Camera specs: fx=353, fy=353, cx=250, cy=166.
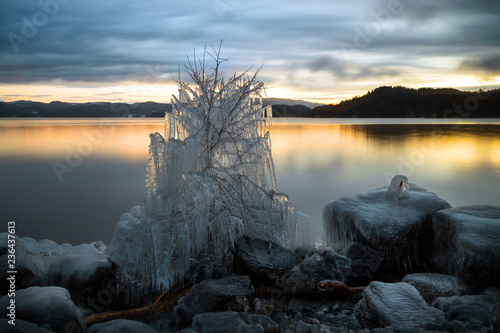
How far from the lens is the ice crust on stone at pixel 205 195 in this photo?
5.64 m

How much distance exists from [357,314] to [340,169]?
16.0 metres

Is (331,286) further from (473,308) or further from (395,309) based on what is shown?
(473,308)

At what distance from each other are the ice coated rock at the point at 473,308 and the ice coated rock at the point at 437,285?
0.27m

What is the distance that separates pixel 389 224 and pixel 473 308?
223cm

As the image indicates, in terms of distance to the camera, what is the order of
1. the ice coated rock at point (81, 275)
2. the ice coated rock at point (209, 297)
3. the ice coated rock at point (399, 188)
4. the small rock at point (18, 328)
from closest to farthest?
1. the small rock at point (18, 328)
2. the ice coated rock at point (209, 297)
3. the ice coated rock at point (81, 275)
4. the ice coated rock at point (399, 188)

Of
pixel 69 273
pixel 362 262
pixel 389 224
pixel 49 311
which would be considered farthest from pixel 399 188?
pixel 49 311

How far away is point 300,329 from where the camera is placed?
12.9 feet

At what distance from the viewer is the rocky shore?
4.08 m

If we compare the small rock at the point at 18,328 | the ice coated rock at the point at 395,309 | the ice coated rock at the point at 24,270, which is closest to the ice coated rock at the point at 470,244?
the ice coated rock at the point at 395,309

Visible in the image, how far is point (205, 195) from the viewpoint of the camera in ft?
18.6

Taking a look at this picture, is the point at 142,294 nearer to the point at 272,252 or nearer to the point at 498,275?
the point at 272,252

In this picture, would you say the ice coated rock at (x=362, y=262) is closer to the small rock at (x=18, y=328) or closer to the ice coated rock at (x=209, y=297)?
the ice coated rock at (x=209, y=297)

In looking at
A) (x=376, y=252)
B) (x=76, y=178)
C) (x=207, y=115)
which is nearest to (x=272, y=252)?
(x=376, y=252)

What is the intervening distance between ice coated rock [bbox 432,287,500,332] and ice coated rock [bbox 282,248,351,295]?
1.29m
